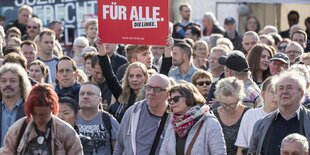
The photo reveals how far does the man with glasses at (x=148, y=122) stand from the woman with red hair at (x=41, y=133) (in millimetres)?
1508

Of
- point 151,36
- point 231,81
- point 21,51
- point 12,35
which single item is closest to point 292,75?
point 231,81

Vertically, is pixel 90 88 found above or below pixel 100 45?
below

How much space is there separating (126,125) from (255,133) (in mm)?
1558

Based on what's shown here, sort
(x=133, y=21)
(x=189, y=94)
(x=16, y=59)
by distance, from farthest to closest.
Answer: (x=16, y=59) < (x=133, y=21) < (x=189, y=94)

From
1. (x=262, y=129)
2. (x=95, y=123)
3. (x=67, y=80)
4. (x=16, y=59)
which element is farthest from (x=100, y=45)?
(x=262, y=129)

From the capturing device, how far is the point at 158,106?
1202 cm

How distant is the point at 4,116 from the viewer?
12352mm

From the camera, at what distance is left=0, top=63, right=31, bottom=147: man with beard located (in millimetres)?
12281

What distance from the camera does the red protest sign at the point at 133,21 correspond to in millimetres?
13469

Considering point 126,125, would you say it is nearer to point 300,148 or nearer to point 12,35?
point 300,148

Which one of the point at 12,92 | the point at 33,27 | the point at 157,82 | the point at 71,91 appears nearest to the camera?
the point at 157,82

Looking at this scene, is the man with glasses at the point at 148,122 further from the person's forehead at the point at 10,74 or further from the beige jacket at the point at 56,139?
the beige jacket at the point at 56,139

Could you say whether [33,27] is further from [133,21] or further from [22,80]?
[22,80]

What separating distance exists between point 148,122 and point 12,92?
147 cm
